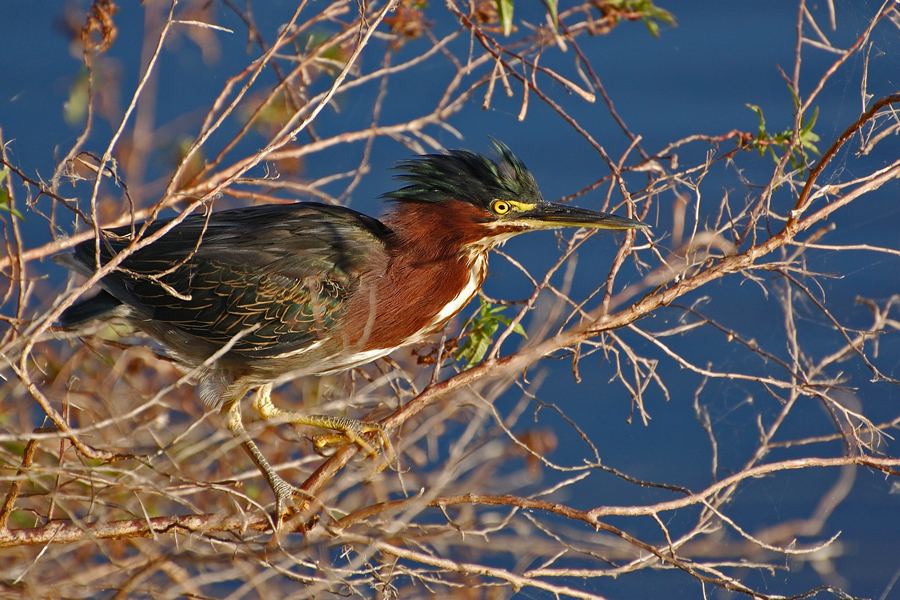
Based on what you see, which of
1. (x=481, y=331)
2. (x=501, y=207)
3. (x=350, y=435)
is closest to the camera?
(x=481, y=331)

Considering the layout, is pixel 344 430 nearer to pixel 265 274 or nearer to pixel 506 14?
pixel 265 274

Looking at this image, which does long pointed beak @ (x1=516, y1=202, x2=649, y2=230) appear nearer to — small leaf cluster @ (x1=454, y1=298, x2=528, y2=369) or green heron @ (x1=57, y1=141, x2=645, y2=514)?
green heron @ (x1=57, y1=141, x2=645, y2=514)

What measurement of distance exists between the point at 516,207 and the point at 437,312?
0.53 meters

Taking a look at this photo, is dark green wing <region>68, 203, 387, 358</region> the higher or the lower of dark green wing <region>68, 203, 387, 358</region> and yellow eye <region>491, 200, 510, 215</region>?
the lower

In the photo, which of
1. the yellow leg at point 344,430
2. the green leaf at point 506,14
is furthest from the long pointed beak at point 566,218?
the yellow leg at point 344,430

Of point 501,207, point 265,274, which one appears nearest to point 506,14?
point 501,207

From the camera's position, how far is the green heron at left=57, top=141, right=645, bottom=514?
10.2ft

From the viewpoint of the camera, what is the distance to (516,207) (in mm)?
3135

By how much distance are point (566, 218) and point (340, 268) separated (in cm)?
89

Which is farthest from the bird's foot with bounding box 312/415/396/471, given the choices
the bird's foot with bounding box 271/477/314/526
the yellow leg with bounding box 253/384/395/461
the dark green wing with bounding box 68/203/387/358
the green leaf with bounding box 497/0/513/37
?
the green leaf with bounding box 497/0/513/37

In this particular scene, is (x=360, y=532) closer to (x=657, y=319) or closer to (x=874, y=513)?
(x=657, y=319)

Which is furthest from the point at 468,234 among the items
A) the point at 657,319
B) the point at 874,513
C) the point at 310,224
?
the point at 874,513

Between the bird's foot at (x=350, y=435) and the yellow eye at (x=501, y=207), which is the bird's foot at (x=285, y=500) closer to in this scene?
the bird's foot at (x=350, y=435)

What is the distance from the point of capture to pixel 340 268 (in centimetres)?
314
